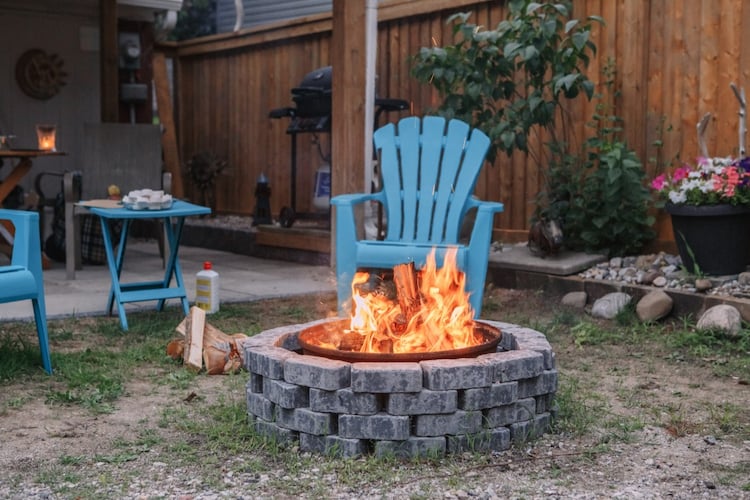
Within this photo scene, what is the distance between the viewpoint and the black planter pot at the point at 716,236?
4273 millimetres

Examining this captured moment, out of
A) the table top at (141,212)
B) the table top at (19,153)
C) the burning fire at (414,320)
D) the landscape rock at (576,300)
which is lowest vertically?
the landscape rock at (576,300)

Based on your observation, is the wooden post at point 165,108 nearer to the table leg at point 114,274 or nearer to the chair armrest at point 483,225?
the table leg at point 114,274

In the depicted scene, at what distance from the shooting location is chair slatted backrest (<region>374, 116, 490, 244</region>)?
4359 mm

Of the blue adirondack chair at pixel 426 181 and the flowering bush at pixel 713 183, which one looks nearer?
the flowering bush at pixel 713 183

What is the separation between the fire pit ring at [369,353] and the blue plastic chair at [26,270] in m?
1.02

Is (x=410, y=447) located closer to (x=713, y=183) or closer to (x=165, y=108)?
(x=713, y=183)

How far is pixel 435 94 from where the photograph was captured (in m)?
6.24

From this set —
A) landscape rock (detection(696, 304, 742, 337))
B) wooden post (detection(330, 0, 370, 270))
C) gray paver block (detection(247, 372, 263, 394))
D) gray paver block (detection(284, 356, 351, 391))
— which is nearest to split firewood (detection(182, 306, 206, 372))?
gray paver block (detection(247, 372, 263, 394))

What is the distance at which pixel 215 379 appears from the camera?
129 inches

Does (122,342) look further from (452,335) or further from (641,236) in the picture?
(641,236)

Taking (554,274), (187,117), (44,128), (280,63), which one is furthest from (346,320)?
(187,117)

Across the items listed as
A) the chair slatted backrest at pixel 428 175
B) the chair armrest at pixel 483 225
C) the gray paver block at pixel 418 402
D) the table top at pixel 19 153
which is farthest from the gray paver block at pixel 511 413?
the table top at pixel 19 153

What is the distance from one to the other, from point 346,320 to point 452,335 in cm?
43

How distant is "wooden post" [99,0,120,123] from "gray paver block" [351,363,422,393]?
6.05m
